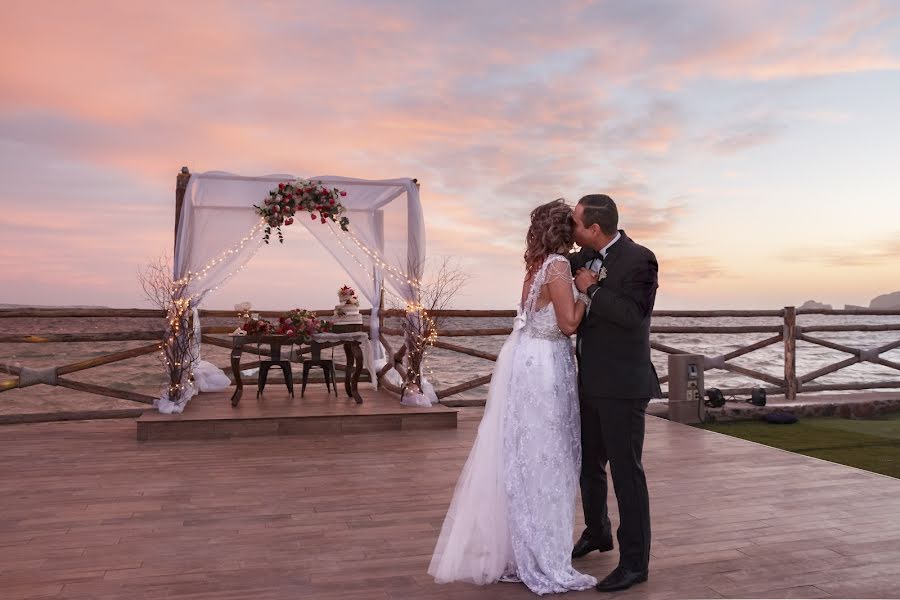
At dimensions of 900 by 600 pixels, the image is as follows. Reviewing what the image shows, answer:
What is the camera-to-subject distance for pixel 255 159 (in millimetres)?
9797

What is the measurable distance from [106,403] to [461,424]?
18.5m

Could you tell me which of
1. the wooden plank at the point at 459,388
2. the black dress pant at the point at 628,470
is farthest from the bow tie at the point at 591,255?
the wooden plank at the point at 459,388

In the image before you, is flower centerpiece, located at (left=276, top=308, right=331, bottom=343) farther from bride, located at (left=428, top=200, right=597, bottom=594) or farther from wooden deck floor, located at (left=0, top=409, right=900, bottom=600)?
bride, located at (left=428, top=200, right=597, bottom=594)

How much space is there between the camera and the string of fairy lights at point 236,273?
299 inches

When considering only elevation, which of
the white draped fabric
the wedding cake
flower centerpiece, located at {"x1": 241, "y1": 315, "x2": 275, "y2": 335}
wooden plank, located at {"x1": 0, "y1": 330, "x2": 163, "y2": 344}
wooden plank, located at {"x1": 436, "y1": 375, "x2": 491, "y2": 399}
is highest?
the white draped fabric

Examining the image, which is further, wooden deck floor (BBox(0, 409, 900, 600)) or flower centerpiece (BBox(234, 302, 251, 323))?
flower centerpiece (BBox(234, 302, 251, 323))

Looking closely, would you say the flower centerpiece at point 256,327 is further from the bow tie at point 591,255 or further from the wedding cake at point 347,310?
the bow tie at point 591,255

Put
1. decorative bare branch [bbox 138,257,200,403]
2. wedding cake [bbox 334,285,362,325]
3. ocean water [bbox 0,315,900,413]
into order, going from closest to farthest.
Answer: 1. decorative bare branch [bbox 138,257,200,403]
2. wedding cake [bbox 334,285,362,325]
3. ocean water [bbox 0,315,900,413]

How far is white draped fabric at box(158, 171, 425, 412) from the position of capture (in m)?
7.96

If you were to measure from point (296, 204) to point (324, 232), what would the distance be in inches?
21.6

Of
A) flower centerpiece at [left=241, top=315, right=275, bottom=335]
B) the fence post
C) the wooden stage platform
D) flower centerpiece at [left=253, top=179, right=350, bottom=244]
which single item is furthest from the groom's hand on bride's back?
the fence post

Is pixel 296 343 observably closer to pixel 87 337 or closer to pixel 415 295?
pixel 415 295

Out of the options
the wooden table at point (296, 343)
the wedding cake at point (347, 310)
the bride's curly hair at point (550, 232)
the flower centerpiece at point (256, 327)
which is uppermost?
the bride's curly hair at point (550, 232)

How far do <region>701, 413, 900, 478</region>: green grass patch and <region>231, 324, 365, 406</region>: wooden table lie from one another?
393 centimetres
